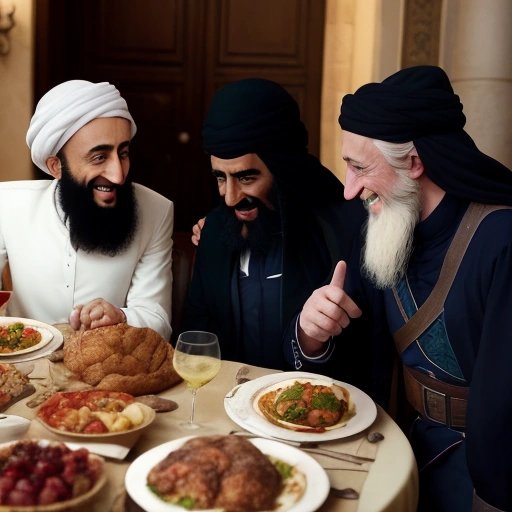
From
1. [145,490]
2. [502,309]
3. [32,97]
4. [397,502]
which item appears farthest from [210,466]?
[32,97]

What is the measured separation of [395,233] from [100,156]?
3.75 ft

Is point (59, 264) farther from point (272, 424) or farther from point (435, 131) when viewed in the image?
point (435, 131)

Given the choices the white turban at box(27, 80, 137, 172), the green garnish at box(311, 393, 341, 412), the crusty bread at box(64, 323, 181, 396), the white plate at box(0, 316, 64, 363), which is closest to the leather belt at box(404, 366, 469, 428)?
the green garnish at box(311, 393, 341, 412)

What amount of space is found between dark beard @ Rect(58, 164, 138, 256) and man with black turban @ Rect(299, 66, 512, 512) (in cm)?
93

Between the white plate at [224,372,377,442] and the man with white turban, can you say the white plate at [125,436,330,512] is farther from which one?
the man with white turban

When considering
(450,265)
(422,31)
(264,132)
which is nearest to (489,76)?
(422,31)

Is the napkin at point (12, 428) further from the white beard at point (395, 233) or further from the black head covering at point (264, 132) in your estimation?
the black head covering at point (264, 132)

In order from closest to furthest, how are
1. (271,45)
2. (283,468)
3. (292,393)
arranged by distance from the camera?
(283,468), (292,393), (271,45)

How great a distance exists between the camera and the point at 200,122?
5.84m

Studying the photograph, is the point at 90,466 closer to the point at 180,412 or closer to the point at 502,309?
the point at 180,412

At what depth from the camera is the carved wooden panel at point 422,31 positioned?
177 inches

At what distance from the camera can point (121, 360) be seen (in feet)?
6.71

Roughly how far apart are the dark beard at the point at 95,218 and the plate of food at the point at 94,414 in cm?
109

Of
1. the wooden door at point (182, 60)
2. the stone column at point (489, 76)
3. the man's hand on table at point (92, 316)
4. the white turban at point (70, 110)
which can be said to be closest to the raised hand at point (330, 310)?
the man's hand on table at point (92, 316)
